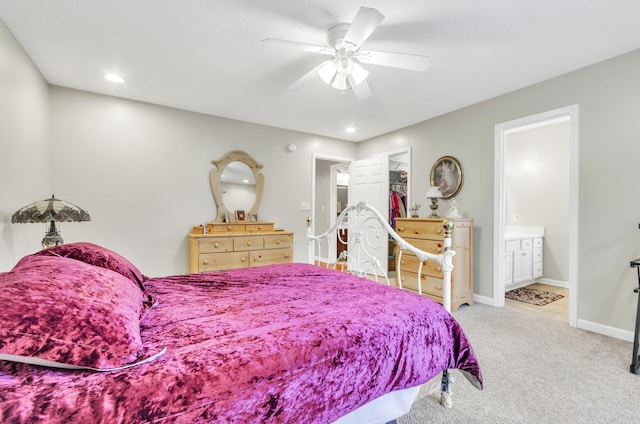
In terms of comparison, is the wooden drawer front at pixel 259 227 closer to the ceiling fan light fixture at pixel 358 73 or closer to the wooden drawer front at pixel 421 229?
the wooden drawer front at pixel 421 229

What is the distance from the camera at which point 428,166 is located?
14.0 feet

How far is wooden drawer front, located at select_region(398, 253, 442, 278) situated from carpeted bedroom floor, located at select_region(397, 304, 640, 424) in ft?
2.32

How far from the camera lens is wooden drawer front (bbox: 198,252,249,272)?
11.6 ft

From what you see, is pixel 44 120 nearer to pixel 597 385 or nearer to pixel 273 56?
pixel 273 56

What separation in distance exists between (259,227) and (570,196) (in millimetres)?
3621

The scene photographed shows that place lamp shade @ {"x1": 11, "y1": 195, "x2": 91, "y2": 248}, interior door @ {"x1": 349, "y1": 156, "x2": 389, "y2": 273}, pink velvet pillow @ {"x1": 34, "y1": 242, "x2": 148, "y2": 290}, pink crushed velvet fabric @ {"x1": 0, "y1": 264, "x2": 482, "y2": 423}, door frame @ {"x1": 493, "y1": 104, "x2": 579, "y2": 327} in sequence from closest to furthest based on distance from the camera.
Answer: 1. pink crushed velvet fabric @ {"x1": 0, "y1": 264, "x2": 482, "y2": 423}
2. pink velvet pillow @ {"x1": 34, "y1": 242, "x2": 148, "y2": 290}
3. lamp shade @ {"x1": 11, "y1": 195, "x2": 91, "y2": 248}
4. door frame @ {"x1": 493, "y1": 104, "x2": 579, "y2": 327}
5. interior door @ {"x1": 349, "y1": 156, "x2": 389, "y2": 273}

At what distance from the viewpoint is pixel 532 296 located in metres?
3.95

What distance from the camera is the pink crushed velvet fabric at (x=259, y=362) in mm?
732

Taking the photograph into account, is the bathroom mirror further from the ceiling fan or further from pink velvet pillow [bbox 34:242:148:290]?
pink velvet pillow [bbox 34:242:148:290]

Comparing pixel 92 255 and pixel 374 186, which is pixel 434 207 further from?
pixel 92 255

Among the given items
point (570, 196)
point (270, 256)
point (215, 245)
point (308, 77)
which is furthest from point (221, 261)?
point (570, 196)

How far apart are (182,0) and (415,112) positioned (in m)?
2.99

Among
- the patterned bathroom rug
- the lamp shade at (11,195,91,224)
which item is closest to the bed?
the lamp shade at (11,195,91,224)

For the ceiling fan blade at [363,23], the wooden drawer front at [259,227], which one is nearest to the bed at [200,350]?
the ceiling fan blade at [363,23]
